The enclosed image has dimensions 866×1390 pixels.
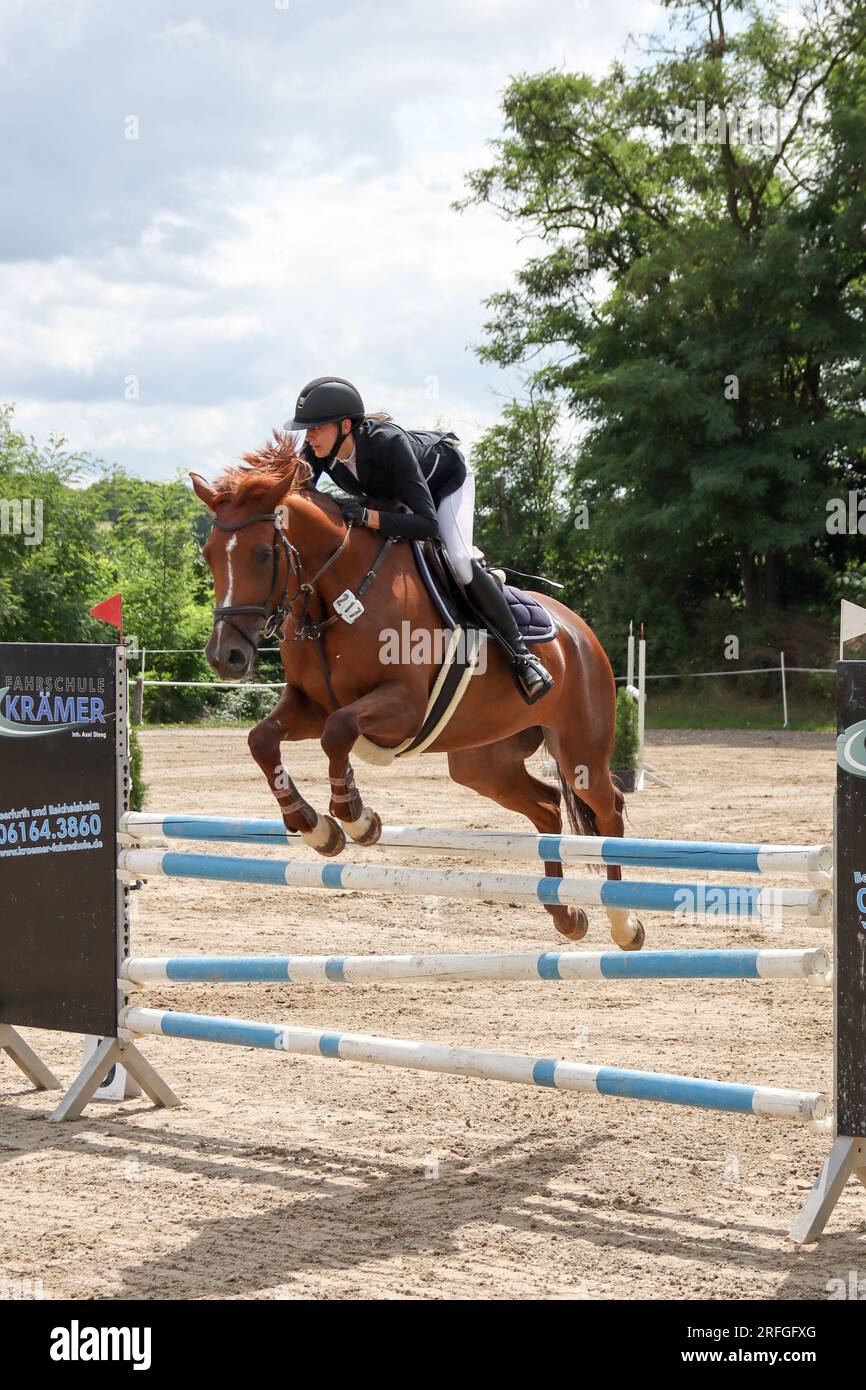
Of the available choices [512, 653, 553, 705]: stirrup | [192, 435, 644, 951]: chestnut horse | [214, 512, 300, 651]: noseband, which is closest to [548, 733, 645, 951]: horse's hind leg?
[192, 435, 644, 951]: chestnut horse

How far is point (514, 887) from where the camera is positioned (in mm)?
4164

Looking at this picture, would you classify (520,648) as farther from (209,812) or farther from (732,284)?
(732,284)

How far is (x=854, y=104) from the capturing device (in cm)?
2725

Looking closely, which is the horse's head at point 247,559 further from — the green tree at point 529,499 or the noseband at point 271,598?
the green tree at point 529,499

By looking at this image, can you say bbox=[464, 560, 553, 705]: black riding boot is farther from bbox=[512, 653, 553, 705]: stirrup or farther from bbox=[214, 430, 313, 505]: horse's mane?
bbox=[214, 430, 313, 505]: horse's mane

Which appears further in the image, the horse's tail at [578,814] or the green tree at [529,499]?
the green tree at [529,499]

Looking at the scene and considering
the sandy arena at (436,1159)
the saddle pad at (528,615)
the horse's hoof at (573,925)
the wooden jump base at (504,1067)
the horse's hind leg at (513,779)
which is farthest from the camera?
the horse's hind leg at (513,779)

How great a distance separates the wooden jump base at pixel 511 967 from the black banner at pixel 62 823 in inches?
9.2

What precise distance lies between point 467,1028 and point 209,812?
709cm

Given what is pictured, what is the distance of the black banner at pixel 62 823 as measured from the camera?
197 inches

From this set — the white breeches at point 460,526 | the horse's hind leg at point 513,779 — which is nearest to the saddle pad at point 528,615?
the white breeches at point 460,526

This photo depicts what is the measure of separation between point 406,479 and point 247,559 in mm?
727

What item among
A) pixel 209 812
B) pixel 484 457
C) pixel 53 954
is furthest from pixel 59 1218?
pixel 484 457

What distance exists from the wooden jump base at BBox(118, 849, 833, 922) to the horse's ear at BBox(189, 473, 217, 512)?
46.0 inches
